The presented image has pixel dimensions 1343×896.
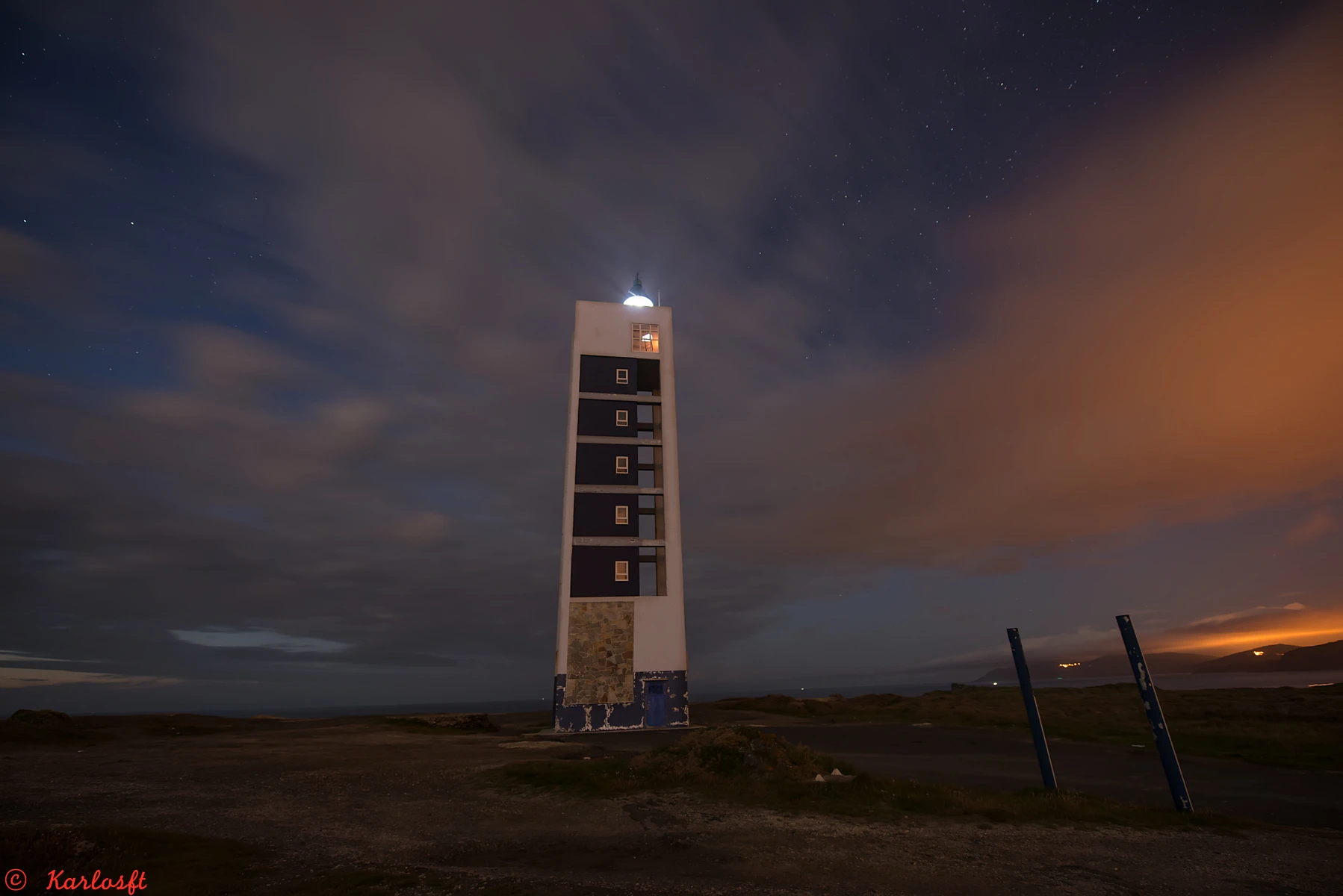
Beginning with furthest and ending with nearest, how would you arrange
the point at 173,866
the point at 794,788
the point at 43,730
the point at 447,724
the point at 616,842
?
the point at 447,724 → the point at 43,730 → the point at 794,788 → the point at 616,842 → the point at 173,866

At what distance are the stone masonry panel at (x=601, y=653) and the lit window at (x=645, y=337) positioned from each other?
2002 centimetres

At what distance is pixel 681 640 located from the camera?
144 feet

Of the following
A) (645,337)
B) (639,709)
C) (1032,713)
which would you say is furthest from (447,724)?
(1032,713)

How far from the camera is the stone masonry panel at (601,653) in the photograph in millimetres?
41375

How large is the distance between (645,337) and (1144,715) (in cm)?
4335

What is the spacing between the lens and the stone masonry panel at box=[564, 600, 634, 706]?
136 feet

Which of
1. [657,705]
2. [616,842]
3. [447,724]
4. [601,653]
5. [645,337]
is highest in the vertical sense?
[645,337]

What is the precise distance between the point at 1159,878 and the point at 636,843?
30.7 ft

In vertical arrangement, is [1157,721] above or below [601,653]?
below

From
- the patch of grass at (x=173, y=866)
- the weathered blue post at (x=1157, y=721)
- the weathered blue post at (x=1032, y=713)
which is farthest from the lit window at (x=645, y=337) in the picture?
the patch of grass at (x=173, y=866)

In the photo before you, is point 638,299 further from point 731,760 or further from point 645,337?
point 731,760

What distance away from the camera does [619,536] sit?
149ft

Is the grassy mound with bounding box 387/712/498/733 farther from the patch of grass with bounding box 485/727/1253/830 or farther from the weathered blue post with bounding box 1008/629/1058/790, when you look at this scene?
the weathered blue post with bounding box 1008/629/1058/790

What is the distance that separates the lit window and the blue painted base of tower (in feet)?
80.3
